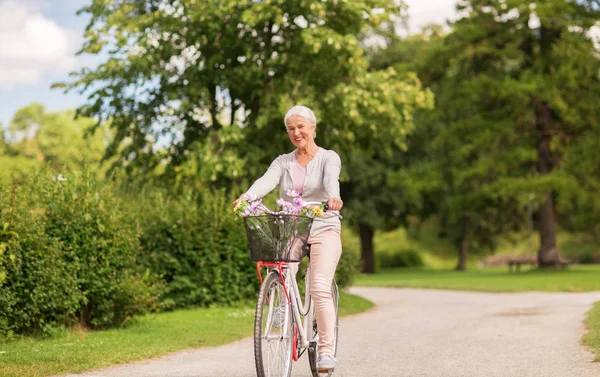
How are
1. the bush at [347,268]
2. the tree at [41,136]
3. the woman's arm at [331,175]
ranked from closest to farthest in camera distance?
the woman's arm at [331,175] < the bush at [347,268] < the tree at [41,136]

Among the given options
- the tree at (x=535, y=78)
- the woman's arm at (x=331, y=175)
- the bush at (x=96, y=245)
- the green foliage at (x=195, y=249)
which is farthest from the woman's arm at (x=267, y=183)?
the tree at (x=535, y=78)

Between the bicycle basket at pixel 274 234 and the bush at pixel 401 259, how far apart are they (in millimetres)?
49961

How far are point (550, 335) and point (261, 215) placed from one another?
6.25 meters

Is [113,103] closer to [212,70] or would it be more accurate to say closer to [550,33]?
[212,70]

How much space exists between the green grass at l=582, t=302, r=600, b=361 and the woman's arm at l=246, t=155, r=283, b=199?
3.78m

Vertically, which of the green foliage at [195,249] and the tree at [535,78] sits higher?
the tree at [535,78]

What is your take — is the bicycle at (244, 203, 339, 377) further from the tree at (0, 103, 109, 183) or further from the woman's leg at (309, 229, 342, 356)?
the tree at (0, 103, 109, 183)

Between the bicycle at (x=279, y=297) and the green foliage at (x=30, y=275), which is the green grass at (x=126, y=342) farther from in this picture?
the bicycle at (x=279, y=297)

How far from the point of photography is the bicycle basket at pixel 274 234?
6.14 metres

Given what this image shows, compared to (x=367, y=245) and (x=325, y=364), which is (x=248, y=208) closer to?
(x=325, y=364)

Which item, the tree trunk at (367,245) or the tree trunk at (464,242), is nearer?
the tree trunk at (367,245)

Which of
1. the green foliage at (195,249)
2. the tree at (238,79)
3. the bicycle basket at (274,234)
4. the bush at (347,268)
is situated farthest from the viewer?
the tree at (238,79)

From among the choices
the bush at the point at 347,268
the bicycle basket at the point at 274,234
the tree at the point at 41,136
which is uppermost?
the tree at the point at 41,136

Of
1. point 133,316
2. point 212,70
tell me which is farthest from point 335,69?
point 133,316
